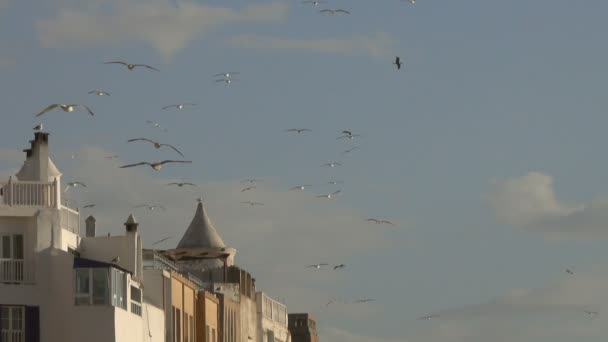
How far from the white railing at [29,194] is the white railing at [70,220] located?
41.5 inches

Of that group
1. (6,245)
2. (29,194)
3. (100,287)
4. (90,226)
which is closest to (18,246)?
(6,245)

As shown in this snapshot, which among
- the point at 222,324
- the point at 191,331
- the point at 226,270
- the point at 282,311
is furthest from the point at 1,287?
the point at 282,311

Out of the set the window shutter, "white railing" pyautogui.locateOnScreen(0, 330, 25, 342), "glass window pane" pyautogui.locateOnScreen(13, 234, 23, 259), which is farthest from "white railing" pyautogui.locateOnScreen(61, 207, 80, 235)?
"white railing" pyautogui.locateOnScreen(0, 330, 25, 342)

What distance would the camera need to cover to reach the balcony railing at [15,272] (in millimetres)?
100812

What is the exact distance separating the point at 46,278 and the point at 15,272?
136 cm

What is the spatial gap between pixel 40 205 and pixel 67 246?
2.81 meters

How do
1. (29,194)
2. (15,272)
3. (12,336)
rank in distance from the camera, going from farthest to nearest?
(29,194), (15,272), (12,336)

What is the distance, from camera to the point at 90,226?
115062 millimetres

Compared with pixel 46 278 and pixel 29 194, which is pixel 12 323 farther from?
pixel 29 194

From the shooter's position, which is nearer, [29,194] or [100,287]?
[100,287]

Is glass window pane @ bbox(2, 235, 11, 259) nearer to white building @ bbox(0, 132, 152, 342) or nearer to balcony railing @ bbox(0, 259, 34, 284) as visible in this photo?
white building @ bbox(0, 132, 152, 342)

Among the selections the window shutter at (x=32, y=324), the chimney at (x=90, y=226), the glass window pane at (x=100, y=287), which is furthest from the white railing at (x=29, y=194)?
the chimney at (x=90, y=226)

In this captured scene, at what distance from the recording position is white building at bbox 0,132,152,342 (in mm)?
100750

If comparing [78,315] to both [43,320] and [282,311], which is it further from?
[282,311]
